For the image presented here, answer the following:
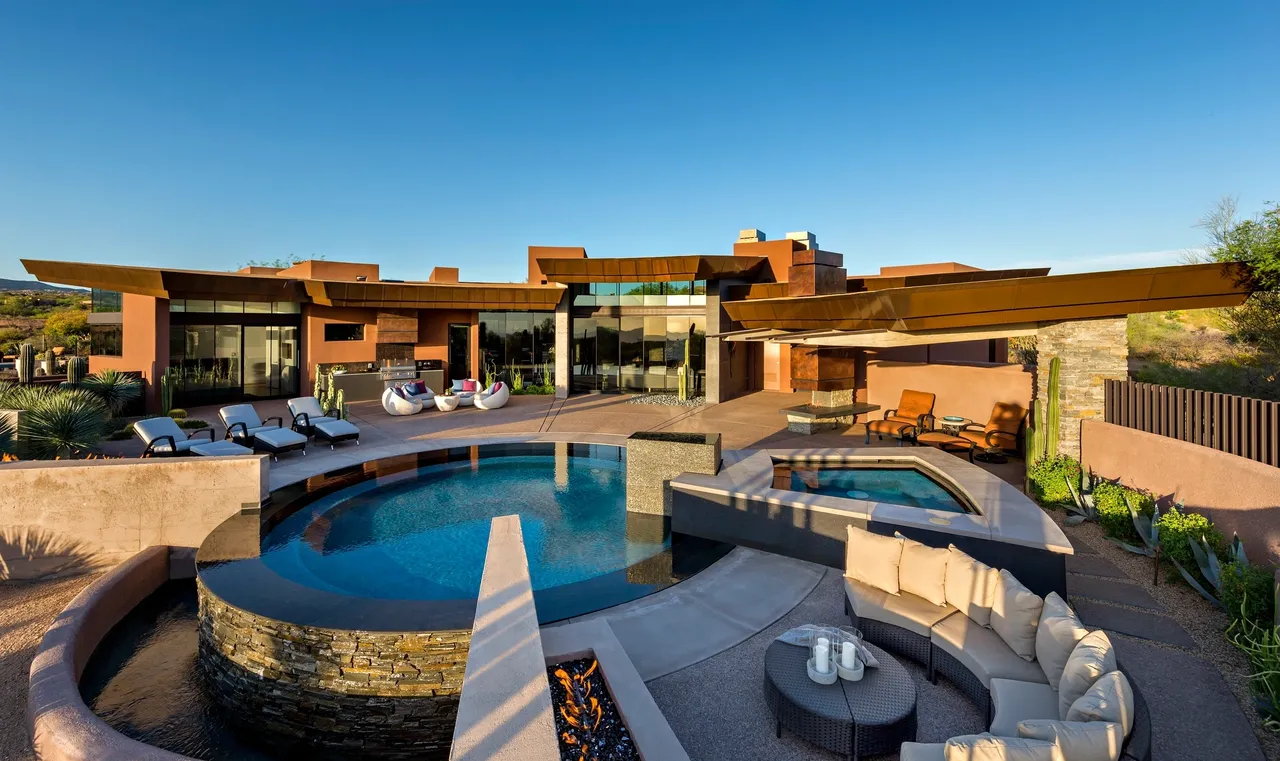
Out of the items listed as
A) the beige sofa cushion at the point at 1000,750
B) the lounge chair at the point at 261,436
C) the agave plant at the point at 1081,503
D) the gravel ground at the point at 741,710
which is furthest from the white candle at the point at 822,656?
the lounge chair at the point at 261,436

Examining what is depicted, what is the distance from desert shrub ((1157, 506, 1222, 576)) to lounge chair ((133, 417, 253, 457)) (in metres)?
13.4

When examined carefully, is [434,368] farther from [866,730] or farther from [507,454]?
[866,730]

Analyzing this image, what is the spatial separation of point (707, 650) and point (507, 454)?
8.21 metres

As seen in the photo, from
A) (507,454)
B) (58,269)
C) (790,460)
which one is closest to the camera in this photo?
(790,460)

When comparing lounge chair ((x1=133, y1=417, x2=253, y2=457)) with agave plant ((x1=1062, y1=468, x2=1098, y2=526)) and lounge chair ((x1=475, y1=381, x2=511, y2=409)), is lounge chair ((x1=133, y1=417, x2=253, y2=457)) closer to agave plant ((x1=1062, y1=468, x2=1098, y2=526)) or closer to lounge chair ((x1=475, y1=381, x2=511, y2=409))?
lounge chair ((x1=475, y1=381, x2=511, y2=409))

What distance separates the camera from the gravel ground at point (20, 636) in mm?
4259

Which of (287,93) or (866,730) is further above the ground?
(287,93)

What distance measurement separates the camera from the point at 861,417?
51.2 ft

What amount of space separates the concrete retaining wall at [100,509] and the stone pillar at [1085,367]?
1244 cm

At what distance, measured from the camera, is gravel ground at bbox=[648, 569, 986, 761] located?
12.1 ft

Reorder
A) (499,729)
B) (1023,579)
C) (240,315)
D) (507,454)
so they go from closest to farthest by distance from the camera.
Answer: (499,729) < (1023,579) < (507,454) < (240,315)

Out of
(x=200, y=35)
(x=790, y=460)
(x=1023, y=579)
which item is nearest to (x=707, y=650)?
(x=1023, y=579)

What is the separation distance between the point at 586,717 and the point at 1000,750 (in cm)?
→ 230

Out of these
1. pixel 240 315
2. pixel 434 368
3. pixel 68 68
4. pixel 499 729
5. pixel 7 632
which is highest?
pixel 68 68
